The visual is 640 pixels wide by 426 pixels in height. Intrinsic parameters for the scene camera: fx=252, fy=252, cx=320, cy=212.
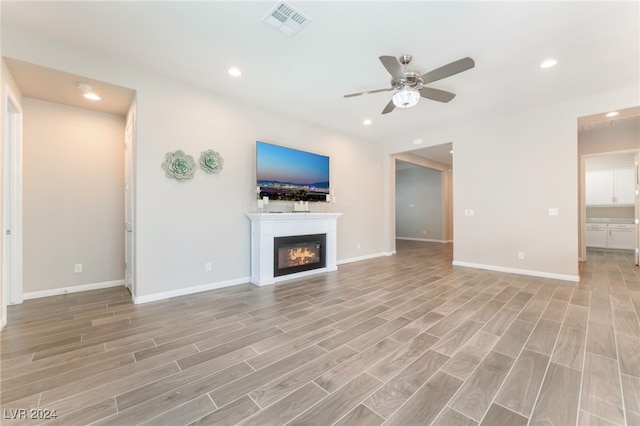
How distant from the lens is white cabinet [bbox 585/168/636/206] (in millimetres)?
6504

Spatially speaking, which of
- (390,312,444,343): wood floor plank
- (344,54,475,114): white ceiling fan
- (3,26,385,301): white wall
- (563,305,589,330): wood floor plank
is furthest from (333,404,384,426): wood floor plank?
(3,26,385,301): white wall

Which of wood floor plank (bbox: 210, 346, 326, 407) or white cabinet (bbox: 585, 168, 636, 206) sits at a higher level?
white cabinet (bbox: 585, 168, 636, 206)

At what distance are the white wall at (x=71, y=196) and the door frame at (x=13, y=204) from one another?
0.22 meters

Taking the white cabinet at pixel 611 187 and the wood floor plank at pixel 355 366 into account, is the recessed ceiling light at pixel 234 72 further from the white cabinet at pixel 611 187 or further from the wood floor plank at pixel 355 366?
the white cabinet at pixel 611 187

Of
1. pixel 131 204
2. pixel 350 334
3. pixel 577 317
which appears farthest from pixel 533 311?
pixel 131 204

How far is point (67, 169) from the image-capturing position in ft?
11.9

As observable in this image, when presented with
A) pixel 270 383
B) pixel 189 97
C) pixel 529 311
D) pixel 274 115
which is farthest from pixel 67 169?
pixel 529 311

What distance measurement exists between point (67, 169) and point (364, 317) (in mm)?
4547

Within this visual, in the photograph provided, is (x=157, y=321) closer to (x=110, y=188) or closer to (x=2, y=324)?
(x=2, y=324)

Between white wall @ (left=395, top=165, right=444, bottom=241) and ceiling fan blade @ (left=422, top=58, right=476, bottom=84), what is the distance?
281 inches

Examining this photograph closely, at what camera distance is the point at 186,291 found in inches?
138

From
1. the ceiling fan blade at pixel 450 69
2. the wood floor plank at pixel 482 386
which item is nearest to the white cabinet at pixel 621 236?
the ceiling fan blade at pixel 450 69

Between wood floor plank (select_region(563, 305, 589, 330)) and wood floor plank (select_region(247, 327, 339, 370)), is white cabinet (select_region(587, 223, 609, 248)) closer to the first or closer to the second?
wood floor plank (select_region(563, 305, 589, 330))

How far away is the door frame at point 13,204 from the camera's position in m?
2.96
